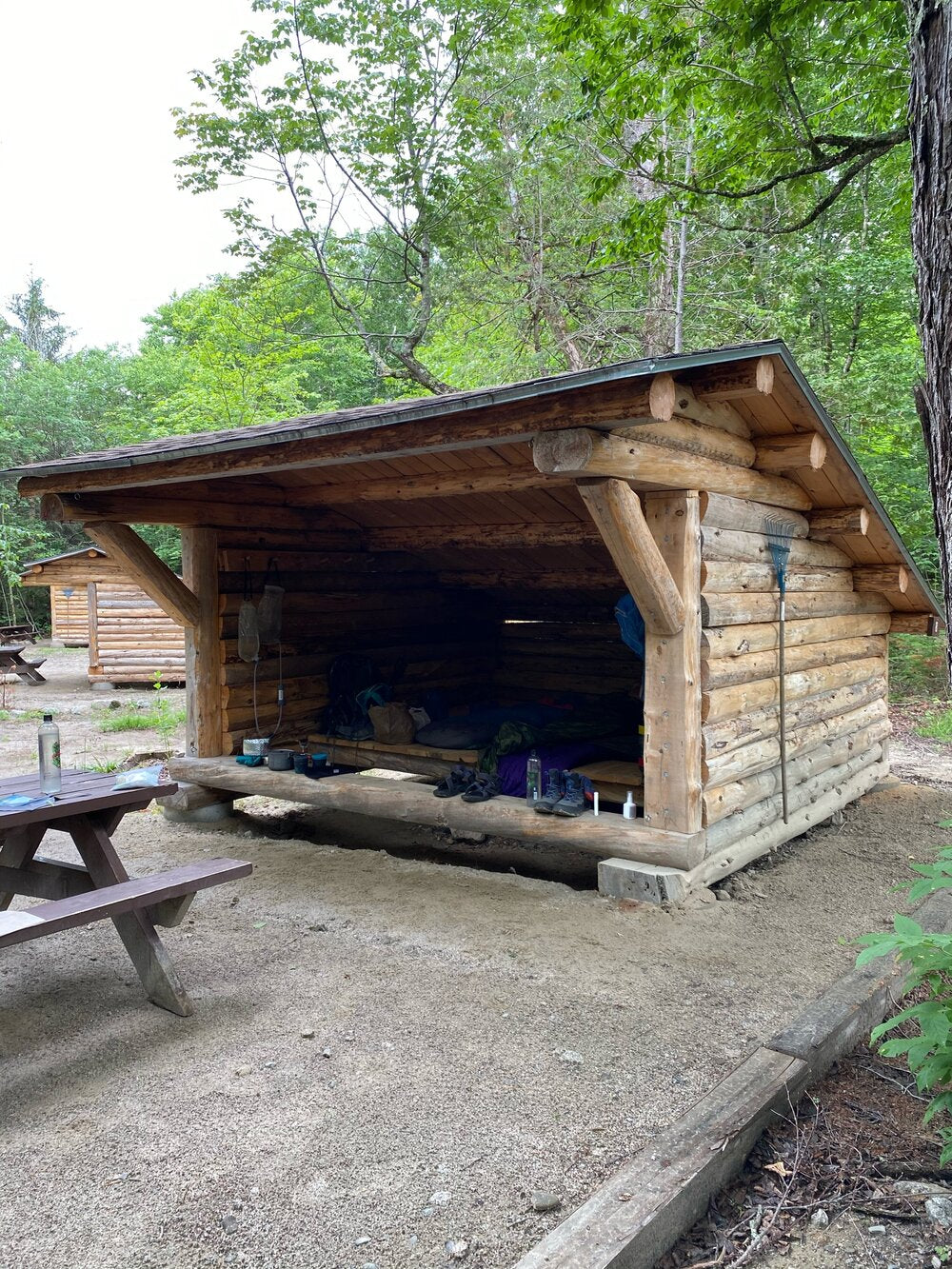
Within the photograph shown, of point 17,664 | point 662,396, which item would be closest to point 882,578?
point 662,396

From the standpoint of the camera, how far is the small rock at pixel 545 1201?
225 centimetres

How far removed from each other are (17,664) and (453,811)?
14.5 m

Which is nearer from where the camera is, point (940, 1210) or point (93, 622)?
point (940, 1210)

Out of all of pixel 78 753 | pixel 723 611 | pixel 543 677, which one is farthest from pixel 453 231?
pixel 723 611

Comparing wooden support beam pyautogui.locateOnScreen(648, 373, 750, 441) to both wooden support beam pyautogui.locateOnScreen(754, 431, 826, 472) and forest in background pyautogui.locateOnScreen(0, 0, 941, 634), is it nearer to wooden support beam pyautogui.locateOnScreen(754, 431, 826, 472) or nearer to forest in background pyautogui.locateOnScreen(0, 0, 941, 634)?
wooden support beam pyautogui.locateOnScreen(754, 431, 826, 472)

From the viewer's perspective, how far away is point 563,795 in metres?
5.32

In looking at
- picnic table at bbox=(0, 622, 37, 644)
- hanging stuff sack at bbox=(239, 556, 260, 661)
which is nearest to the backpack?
hanging stuff sack at bbox=(239, 556, 260, 661)

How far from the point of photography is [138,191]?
143 feet

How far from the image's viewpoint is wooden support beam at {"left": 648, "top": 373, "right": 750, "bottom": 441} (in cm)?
359

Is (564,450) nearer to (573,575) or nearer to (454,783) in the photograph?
(454,783)

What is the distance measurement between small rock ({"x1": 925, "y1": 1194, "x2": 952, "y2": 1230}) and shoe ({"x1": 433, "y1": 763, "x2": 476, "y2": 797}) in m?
3.58

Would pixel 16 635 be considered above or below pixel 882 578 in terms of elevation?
below

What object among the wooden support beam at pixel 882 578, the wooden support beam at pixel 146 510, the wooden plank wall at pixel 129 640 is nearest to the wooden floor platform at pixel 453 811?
the wooden support beam at pixel 146 510

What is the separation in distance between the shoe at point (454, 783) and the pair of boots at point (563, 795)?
0.53m
